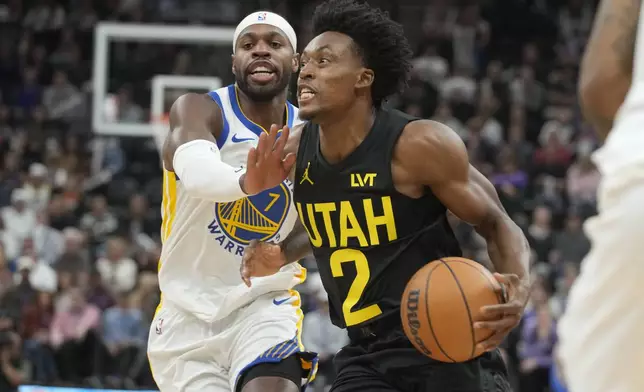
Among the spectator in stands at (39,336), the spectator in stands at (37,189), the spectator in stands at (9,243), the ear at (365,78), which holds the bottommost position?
the spectator in stands at (39,336)

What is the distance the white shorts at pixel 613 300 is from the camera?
2.51m

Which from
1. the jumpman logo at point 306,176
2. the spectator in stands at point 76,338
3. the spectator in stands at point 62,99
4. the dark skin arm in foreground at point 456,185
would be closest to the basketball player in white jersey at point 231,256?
the jumpman logo at point 306,176

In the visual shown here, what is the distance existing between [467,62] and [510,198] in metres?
4.92

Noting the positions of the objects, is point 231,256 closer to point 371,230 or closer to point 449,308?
point 371,230

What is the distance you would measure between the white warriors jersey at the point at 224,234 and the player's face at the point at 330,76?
2.88 ft

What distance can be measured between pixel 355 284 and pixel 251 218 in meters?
1.12

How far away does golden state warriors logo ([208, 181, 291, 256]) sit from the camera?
562cm

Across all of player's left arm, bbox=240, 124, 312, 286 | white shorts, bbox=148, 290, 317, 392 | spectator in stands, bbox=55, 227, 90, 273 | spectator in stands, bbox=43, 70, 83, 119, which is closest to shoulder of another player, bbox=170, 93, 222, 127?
player's left arm, bbox=240, 124, 312, 286

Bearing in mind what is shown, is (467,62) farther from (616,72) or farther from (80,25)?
(616,72)

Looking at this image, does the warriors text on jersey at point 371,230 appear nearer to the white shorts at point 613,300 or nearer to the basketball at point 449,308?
the basketball at point 449,308

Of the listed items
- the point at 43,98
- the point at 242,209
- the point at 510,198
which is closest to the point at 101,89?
the point at 43,98

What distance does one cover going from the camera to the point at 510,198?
47.7ft

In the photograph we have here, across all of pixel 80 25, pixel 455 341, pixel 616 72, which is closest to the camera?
pixel 616 72

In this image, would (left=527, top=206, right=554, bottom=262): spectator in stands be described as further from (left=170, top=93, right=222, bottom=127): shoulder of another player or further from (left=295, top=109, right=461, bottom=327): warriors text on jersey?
(left=295, top=109, right=461, bottom=327): warriors text on jersey
